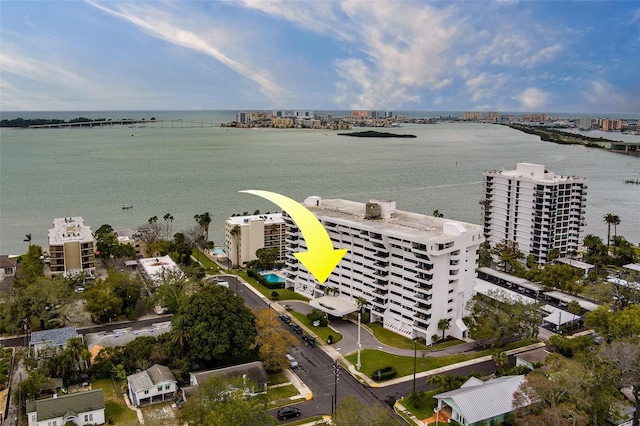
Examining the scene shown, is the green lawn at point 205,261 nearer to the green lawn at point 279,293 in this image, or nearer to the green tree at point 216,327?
the green lawn at point 279,293

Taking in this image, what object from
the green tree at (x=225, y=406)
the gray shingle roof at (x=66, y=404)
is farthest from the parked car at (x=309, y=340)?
the gray shingle roof at (x=66, y=404)

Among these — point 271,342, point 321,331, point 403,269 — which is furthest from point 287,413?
point 403,269

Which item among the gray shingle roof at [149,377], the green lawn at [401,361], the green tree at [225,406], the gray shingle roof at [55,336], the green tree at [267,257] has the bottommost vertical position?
the green lawn at [401,361]

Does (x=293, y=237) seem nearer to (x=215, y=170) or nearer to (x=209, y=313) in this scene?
(x=209, y=313)

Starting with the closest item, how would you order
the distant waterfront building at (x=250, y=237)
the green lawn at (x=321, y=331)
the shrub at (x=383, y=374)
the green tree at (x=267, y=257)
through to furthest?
1. the shrub at (x=383, y=374)
2. the green lawn at (x=321, y=331)
3. the green tree at (x=267, y=257)
4. the distant waterfront building at (x=250, y=237)

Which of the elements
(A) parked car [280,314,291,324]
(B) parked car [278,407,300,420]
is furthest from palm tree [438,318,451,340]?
(B) parked car [278,407,300,420]

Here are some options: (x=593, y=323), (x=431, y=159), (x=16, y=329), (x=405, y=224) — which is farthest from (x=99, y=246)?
(x=431, y=159)
